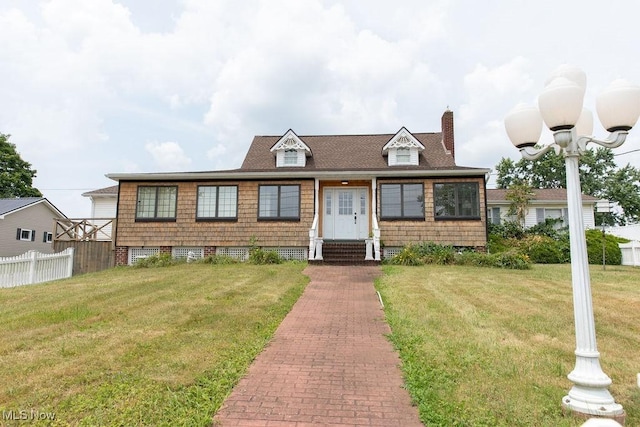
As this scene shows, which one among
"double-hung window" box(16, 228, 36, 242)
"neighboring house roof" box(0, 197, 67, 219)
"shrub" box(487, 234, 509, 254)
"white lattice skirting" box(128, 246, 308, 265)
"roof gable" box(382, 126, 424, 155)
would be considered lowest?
"white lattice skirting" box(128, 246, 308, 265)

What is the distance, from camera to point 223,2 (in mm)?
10195

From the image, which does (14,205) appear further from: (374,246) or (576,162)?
(576,162)

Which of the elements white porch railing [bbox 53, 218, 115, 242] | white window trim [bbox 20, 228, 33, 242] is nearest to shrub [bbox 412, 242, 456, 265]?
white porch railing [bbox 53, 218, 115, 242]

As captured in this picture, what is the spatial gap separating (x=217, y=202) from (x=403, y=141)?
859cm

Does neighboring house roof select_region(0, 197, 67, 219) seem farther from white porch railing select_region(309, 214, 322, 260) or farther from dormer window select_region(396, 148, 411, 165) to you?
dormer window select_region(396, 148, 411, 165)

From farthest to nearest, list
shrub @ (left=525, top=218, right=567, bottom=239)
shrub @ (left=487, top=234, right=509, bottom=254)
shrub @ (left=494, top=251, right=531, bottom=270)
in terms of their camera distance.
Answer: shrub @ (left=525, top=218, right=567, bottom=239) → shrub @ (left=487, top=234, right=509, bottom=254) → shrub @ (left=494, top=251, right=531, bottom=270)

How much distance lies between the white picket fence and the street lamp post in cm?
1282

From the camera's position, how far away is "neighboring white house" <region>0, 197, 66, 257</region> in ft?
70.3

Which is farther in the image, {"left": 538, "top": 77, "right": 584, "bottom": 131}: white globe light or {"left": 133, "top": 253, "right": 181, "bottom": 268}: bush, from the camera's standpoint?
{"left": 133, "top": 253, "right": 181, "bottom": 268}: bush

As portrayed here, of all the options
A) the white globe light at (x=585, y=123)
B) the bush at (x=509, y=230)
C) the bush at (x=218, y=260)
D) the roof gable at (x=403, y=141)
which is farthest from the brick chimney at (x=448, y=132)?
the white globe light at (x=585, y=123)

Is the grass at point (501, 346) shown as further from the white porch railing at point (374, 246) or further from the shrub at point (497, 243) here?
the shrub at point (497, 243)

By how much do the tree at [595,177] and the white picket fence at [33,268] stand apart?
30.7 metres

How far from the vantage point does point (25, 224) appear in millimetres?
23062

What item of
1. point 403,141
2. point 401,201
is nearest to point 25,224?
point 401,201
